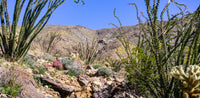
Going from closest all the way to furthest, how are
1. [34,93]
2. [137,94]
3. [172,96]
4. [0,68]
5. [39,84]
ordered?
1. [172,96]
2. [34,93]
3. [0,68]
4. [39,84]
5. [137,94]

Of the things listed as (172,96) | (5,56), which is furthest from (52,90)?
(172,96)

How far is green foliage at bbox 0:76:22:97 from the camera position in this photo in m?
2.90

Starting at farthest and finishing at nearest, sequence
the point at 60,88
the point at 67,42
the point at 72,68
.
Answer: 1. the point at 67,42
2. the point at 72,68
3. the point at 60,88

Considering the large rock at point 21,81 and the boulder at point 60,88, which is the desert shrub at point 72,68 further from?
the large rock at point 21,81

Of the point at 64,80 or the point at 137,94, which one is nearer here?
the point at 137,94

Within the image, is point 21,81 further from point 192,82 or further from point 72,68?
point 72,68

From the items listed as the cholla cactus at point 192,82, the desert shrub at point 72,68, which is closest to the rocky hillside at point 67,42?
the desert shrub at point 72,68

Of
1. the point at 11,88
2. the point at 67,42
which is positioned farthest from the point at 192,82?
the point at 67,42

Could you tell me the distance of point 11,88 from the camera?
3014mm

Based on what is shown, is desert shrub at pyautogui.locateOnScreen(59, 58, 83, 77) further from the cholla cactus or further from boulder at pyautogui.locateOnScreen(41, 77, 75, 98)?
the cholla cactus

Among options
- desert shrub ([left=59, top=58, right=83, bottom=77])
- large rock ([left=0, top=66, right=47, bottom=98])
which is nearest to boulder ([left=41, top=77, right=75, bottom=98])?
large rock ([left=0, top=66, right=47, bottom=98])

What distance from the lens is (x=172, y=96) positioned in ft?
7.33

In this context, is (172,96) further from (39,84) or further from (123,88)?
(39,84)

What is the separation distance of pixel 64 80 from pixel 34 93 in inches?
72.1
